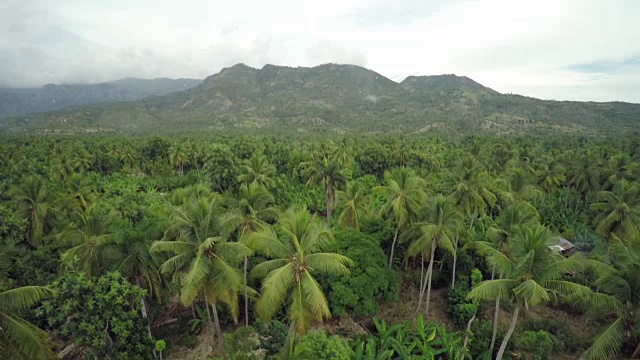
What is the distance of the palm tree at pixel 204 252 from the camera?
15.9 meters

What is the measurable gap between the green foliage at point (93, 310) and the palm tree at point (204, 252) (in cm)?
220

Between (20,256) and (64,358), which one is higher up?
(20,256)

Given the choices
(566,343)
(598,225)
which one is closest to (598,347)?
(566,343)

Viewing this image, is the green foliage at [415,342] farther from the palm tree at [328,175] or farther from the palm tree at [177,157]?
the palm tree at [177,157]

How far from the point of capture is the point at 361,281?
76.7 ft

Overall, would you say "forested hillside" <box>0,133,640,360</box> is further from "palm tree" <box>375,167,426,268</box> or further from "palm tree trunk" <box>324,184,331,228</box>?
"palm tree trunk" <box>324,184,331,228</box>

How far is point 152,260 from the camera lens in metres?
18.3

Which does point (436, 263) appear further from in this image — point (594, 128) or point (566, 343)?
point (594, 128)

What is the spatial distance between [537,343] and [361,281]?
12439 mm

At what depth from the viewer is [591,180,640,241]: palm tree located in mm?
29506

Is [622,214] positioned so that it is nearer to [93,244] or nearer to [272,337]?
[272,337]

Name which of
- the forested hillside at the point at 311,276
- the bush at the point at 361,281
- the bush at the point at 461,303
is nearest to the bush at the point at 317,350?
the forested hillside at the point at 311,276

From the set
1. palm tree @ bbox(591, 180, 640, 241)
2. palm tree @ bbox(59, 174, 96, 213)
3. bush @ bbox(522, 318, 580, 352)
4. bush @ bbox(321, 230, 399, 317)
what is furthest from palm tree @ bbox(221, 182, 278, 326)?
palm tree @ bbox(591, 180, 640, 241)

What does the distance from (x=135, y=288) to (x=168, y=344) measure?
745cm
